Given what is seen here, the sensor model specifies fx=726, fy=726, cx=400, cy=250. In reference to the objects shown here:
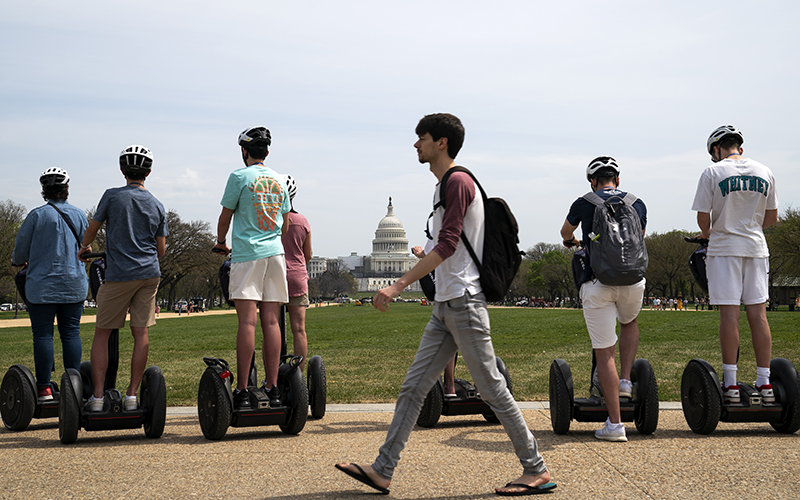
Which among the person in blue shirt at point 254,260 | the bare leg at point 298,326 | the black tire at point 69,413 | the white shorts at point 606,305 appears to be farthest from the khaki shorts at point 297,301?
the white shorts at point 606,305

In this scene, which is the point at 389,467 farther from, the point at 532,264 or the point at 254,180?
the point at 532,264

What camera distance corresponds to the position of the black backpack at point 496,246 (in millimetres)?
3990

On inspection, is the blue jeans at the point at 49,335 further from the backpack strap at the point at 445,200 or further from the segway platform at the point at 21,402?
the backpack strap at the point at 445,200

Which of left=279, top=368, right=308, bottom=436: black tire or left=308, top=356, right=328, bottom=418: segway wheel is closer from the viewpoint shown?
left=279, top=368, right=308, bottom=436: black tire

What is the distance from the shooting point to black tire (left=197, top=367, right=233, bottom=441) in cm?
519

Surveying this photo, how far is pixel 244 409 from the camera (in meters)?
5.31

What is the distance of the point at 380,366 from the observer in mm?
11398

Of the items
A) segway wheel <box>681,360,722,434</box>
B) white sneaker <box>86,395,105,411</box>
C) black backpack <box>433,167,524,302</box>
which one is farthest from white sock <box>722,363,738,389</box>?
white sneaker <box>86,395,105,411</box>

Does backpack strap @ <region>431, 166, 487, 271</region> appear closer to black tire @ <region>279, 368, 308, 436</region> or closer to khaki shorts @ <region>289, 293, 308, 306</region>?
black tire @ <region>279, 368, 308, 436</region>

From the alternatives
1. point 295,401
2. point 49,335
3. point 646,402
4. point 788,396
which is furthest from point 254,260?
point 788,396

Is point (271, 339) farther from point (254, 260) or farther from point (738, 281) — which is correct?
point (738, 281)

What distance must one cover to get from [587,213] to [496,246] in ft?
4.78

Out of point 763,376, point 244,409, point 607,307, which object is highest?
point 607,307

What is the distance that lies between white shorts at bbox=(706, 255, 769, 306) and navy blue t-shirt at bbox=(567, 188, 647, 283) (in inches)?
27.1
